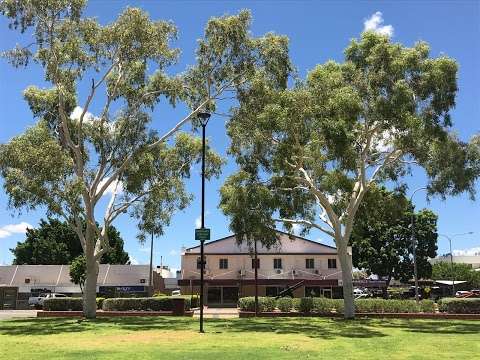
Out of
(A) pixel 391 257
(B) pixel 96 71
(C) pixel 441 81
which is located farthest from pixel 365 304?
(A) pixel 391 257

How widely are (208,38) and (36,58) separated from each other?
28.2 feet

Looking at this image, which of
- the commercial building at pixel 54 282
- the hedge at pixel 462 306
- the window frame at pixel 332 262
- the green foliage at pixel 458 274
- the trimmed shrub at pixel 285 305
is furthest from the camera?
the green foliage at pixel 458 274

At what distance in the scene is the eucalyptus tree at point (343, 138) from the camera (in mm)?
24938

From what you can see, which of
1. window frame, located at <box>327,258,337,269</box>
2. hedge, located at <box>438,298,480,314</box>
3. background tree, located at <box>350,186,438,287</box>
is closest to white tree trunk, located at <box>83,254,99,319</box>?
hedge, located at <box>438,298,480,314</box>

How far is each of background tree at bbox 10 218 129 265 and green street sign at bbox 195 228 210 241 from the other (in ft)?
180

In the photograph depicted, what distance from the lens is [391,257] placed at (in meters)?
64.8

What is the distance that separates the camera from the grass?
14.2 m

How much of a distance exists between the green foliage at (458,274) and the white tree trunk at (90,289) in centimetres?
7754

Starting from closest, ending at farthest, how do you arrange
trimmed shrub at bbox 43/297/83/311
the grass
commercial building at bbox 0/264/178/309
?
1. the grass
2. trimmed shrub at bbox 43/297/83/311
3. commercial building at bbox 0/264/178/309

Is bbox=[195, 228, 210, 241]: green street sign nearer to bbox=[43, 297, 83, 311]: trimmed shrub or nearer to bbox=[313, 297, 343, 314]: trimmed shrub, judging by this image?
bbox=[313, 297, 343, 314]: trimmed shrub

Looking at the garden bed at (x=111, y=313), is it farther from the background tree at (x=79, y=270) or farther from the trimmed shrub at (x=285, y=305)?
the background tree at (x=79, y=270)

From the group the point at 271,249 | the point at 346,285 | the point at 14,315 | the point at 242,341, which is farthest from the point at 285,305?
the point at 271,249

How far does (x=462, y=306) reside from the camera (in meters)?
30.6

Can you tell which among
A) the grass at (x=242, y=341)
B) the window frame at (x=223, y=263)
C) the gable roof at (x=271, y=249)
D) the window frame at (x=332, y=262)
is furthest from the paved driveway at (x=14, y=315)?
the window frame at (x=332, y=262)
